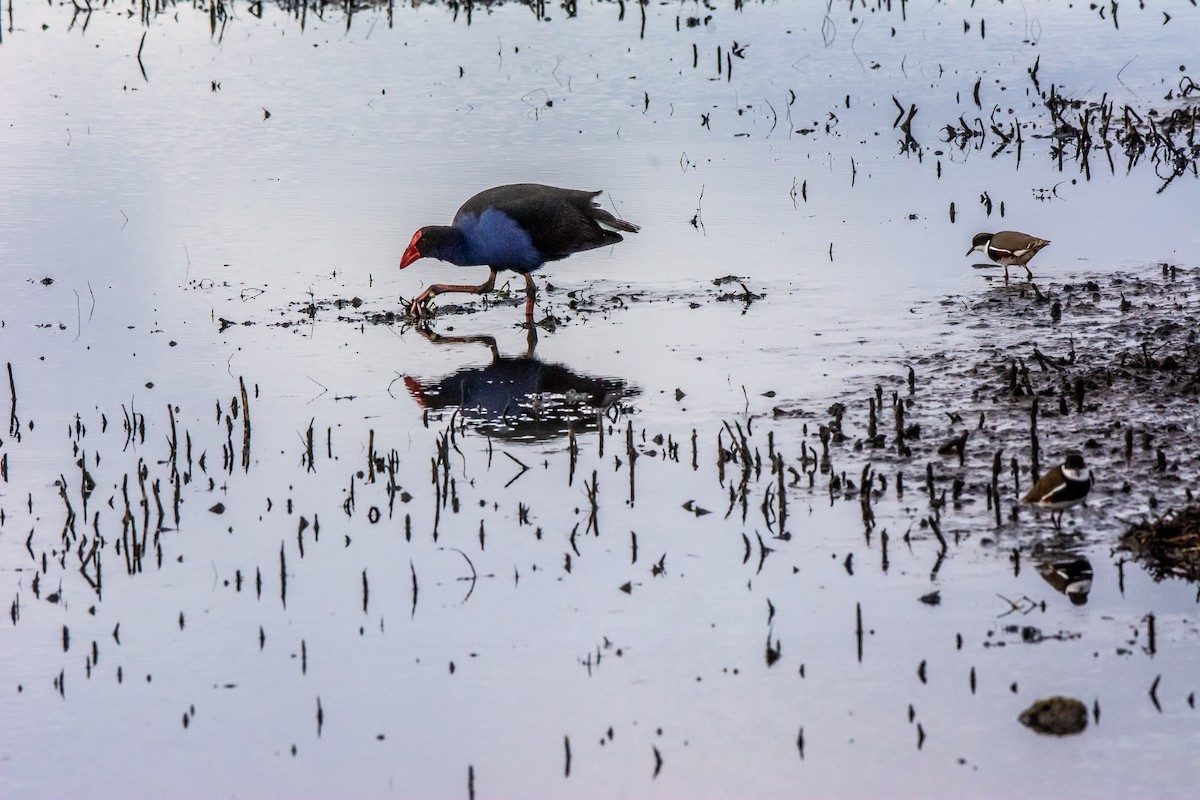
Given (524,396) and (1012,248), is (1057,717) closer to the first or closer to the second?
(524,396)

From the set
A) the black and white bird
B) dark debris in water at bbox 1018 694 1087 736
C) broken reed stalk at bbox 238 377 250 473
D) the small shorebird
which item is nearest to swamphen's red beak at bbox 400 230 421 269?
broken reed stalk at bbox 238 377 250 473

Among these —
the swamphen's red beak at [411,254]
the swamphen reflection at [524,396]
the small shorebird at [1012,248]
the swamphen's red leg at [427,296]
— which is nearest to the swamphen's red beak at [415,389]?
the swamphen reflection at [524,396]

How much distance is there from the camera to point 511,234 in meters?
11.6

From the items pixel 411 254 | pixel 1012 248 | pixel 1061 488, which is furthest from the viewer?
pixel 411 254

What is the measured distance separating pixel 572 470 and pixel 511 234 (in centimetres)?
365

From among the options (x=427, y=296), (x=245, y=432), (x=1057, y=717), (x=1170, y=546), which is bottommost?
(x=1057, y=717)

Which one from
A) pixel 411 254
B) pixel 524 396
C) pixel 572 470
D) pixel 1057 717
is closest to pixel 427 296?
pixel 411 254

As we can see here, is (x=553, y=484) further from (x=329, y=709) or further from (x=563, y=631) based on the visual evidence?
(x=329, y=709)

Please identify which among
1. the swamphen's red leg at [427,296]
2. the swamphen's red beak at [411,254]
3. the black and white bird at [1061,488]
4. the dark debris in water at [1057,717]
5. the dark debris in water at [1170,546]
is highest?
the swamphen's red beak at [411,254]

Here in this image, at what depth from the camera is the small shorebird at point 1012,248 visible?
11.6 m

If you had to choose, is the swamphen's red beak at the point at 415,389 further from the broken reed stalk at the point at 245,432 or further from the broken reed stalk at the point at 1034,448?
the broken reed stalk at the point at 1034,448

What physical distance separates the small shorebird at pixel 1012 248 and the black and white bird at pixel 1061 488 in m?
4.48

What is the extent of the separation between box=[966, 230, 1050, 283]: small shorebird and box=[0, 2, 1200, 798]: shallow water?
262mm

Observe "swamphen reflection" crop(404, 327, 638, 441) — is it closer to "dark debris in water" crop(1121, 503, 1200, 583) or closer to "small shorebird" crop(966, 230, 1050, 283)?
"dark debris in water" crop(1121, 503, 1200, 583)
